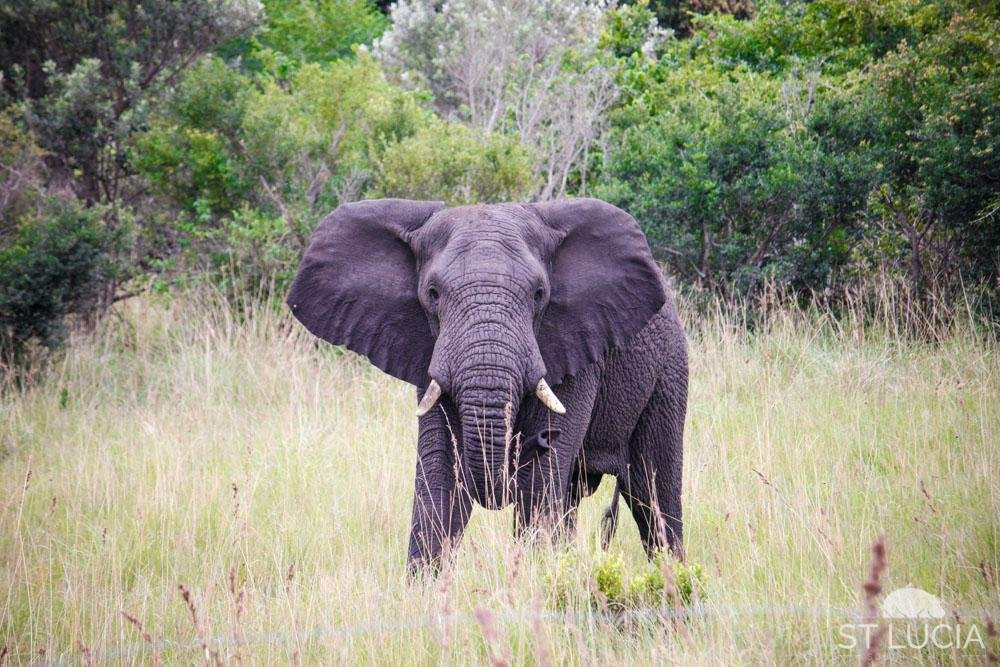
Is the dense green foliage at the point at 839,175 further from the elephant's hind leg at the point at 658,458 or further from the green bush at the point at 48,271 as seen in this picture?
the green bush at the point at 48,271

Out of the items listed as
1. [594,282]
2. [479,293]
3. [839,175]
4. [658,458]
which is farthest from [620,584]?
[839,175]

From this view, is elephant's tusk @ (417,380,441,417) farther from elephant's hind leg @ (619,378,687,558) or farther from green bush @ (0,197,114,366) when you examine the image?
green bush @ (0,197,114,366)

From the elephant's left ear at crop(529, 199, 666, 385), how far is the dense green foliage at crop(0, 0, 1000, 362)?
223 inches

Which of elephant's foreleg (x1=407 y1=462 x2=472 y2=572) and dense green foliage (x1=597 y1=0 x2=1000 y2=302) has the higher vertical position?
dense green foliage (x1=597 y1=0 x2=1000 y2=302)

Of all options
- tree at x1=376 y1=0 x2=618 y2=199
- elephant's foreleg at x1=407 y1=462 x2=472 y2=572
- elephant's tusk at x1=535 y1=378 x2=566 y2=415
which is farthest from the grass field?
tree at x1=376 y1=0 x2=618 y2=199

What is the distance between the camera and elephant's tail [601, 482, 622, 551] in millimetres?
6315

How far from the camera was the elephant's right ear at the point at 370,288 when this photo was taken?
17.6ft

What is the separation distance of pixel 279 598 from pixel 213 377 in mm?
5528

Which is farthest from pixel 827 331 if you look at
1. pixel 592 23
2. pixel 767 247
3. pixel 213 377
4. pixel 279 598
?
pixel 592 23

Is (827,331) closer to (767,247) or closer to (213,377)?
(767,247)

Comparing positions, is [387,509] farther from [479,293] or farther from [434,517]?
[479,293]

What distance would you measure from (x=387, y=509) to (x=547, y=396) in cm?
203

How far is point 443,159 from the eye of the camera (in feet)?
36.8

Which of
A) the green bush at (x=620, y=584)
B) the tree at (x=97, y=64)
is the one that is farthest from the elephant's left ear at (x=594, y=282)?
the tree at (x=97, y=64)
